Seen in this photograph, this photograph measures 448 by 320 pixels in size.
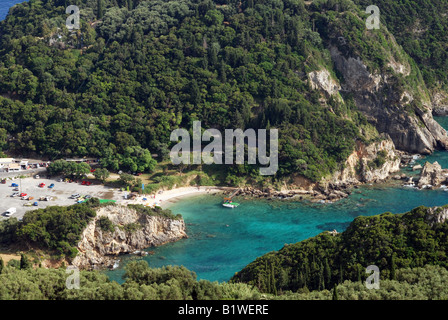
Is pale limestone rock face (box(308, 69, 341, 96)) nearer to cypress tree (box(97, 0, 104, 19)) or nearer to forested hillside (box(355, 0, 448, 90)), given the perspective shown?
forested hillside (box(355, 0, 448, 90))

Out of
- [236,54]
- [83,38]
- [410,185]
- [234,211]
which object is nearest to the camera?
[234,211]

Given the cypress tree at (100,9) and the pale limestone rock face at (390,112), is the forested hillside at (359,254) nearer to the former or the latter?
the pale limestone rock face at (390,112)

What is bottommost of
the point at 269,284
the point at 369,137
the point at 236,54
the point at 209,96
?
the point at 269,284

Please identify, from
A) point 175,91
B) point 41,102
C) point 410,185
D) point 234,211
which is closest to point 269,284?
point 234,211

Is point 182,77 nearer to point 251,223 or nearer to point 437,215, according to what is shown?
point 251,223

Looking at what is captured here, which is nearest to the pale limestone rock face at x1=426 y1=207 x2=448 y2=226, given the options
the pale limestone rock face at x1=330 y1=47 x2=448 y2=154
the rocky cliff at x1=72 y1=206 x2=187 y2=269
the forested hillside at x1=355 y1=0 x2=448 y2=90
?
the rocky cliff at x1=72 y1=206 x2=187 y2=269

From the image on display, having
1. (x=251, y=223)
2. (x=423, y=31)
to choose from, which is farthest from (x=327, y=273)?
(x=423, y=31)

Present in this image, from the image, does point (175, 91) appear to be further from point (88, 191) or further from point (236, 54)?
point (88, 191)
